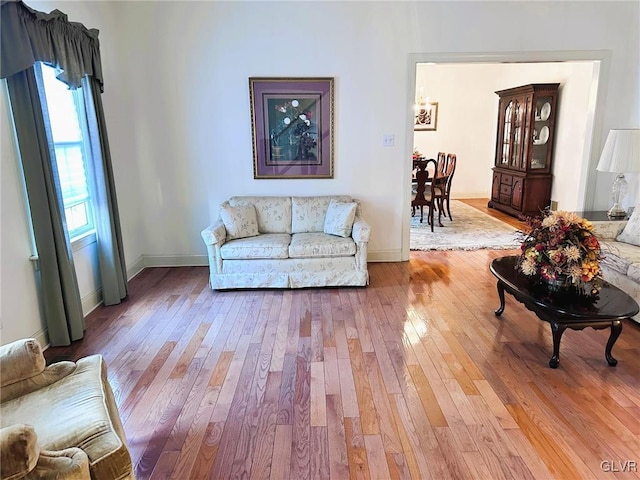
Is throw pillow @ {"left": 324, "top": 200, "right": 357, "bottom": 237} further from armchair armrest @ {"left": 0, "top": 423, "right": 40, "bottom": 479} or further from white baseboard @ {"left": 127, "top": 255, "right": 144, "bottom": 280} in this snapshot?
armchair armrest @ {"left": 0, "top": 423, "right": 40, "bottom": 479}

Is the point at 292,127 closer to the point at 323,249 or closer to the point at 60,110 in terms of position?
the point at 323,249

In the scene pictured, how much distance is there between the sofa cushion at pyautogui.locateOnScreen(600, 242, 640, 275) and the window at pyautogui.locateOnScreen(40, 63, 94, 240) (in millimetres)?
4357

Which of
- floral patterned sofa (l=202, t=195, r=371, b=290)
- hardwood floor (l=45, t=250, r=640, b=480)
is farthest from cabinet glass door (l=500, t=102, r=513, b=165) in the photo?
floral patterned sofa (l=202, t=195, r=371, b=290)

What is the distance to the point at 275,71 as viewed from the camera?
14.4 ft

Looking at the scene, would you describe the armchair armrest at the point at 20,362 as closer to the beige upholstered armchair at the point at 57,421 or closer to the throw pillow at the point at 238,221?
the beige upholstered armchair at the point at 57,421

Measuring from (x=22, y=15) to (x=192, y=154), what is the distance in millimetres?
2112

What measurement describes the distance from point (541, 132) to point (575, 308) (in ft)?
16.4

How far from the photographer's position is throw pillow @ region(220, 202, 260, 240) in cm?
414

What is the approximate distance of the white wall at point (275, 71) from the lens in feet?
14.0

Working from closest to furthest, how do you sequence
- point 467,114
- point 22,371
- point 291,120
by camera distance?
point 22,371
point 291,120
point 467,114

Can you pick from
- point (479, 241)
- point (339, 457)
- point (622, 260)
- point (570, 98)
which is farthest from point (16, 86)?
point (570, 98)

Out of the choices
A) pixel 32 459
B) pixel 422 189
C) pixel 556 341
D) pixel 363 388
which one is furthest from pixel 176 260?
pixel 556 341

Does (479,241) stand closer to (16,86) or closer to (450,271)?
(450,271)

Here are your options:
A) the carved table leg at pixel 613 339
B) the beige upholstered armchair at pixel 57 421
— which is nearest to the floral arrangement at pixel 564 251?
the carved table leg at pixel 613 339
